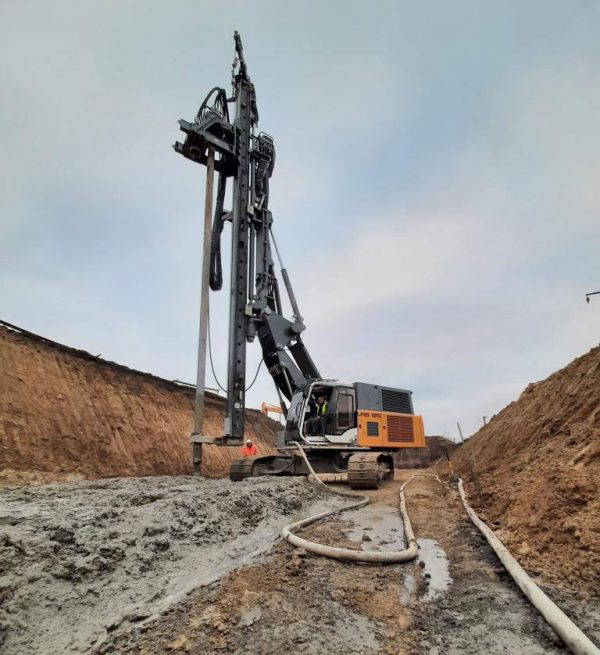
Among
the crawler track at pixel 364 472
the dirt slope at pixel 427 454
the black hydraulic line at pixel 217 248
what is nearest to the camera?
the crawler track at pixel 364 472

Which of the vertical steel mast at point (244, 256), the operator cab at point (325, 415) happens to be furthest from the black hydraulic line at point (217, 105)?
the operator cab at point (325, 415)

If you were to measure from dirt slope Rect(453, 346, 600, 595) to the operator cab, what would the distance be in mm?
3275

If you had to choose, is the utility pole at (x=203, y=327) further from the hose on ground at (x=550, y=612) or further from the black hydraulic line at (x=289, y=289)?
the hose on ground at (x=550, y=612)

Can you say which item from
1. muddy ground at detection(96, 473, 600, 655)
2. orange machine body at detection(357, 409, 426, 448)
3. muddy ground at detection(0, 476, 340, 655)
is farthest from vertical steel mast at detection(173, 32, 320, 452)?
muddy ground at detection(96, 473, 600, 655)

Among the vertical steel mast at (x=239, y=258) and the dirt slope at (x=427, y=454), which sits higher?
the vertical steel mast at (x=239, y=258)

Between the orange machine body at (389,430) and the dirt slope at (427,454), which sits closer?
the orange machine body at (389,430)

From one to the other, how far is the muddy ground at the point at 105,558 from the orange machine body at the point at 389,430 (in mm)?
5609

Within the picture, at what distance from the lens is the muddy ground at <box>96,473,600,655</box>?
7.82ft

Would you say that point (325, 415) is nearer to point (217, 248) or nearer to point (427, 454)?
point (217, 248)

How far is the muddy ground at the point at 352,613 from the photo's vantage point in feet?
7.82

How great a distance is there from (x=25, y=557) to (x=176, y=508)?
62.1 inches

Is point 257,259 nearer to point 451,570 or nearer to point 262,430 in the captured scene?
point 451,570

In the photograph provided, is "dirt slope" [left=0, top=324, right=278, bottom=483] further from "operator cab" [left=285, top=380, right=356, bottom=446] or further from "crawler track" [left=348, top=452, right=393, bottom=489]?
"crawler track" [left=348, top=452, right=393, bottom=489]

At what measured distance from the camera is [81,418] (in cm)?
1284
